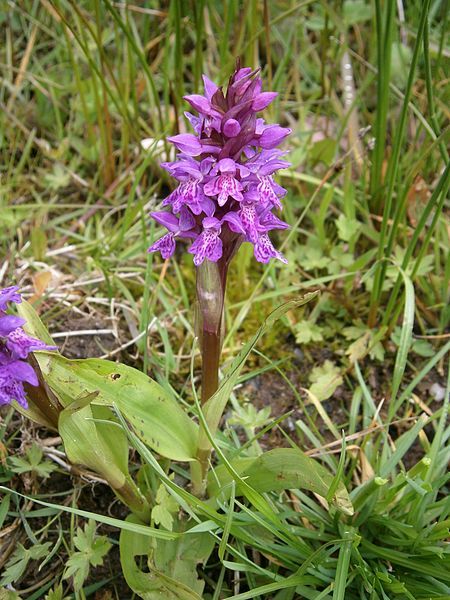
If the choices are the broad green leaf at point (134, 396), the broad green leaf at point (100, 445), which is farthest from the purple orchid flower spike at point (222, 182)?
the broad green leaf at point (100, 445)

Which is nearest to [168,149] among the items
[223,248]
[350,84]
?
[350,84]

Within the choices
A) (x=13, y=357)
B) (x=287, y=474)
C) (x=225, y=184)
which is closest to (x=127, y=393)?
(x=13, y=357)

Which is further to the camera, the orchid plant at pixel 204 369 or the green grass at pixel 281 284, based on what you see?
the green grass at pixel 281 284

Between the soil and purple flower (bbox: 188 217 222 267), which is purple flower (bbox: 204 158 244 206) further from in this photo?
the soil

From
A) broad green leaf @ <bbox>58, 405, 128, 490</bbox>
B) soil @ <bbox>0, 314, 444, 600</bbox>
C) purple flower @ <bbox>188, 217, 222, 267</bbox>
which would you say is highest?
purple flower @ <bbox>188, 217, 222, 267</bbox>

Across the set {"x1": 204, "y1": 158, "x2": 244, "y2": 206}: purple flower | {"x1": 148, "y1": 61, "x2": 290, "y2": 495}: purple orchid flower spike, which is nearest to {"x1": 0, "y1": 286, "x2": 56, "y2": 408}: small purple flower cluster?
{"x1": 148, "y1": 61, "x2": 290, "y2": 495}: purple orchid flower spike

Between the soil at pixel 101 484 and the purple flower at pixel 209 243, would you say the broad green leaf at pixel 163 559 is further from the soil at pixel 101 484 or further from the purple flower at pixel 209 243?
the purple flower at pixel 209 243

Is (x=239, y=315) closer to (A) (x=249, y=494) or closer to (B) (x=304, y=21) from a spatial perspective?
(A) (x=249, y=494)
